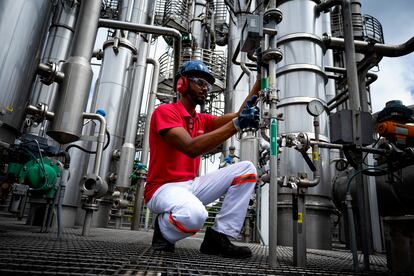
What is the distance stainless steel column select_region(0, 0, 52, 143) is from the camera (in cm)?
133

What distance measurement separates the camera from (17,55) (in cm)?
138

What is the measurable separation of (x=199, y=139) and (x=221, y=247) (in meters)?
0.63

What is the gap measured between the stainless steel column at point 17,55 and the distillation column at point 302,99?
236 centimetres

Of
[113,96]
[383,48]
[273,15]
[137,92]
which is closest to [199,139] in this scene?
[273,15]

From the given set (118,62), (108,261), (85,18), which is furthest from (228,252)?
(118,62)

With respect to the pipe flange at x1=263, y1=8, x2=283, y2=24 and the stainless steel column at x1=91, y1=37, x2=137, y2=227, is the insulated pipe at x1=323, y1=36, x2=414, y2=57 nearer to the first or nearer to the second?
the pipe flange at x1=263, y1=8, x2=283, y2=24

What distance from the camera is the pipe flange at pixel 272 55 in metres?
1.33

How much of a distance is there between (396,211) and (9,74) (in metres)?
3.37

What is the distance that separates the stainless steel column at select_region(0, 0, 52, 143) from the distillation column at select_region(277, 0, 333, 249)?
7.73 ft

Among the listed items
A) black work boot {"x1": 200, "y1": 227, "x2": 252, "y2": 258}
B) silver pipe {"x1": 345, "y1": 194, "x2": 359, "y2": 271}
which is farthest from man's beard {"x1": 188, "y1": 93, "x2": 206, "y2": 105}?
silver pipe {"x1": 345, "y1": 194, "x2": 359, "y2": 271}

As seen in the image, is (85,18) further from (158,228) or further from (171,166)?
(158,228)

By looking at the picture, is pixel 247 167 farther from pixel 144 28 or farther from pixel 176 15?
pixel 176 15

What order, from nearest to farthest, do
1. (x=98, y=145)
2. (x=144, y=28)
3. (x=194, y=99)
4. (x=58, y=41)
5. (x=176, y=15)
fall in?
1. (x=194, y=99)
2. (x=98, y=145)
3. (x=144, y=28)
4. (x=58, y=41)
5. (x=176, y=15)

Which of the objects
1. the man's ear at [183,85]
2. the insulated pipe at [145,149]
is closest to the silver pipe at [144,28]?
the man's ear at [183,85]
